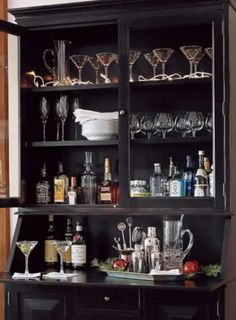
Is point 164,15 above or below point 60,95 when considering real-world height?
above

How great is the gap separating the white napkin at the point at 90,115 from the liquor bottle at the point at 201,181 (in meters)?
0.54

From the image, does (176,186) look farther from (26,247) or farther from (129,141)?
(26,247)

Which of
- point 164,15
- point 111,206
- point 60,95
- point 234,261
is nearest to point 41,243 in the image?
point 111,206

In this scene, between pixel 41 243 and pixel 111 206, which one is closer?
pixel 111 206

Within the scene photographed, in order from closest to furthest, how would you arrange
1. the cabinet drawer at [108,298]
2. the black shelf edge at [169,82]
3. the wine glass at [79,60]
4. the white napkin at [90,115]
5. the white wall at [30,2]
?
the cabinet drawer at [108,298] → the black shelf edge at [169,82] → the white napkin at [90,115] → the wine glass at [79,60] → the white wall at [30,2]

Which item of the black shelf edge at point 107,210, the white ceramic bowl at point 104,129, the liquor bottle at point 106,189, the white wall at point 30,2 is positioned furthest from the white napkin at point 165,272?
the white wall at point 30,2

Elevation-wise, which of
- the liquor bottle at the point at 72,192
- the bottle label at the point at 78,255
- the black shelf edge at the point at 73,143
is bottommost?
the bottle label at the point at 78,255

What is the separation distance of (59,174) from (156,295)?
1024 millimetres

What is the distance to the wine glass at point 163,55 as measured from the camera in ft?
13.7

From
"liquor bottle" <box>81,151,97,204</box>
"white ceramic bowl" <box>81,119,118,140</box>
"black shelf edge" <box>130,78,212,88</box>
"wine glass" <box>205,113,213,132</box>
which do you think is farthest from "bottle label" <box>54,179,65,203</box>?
"wine glass" <box>205,113,213,132</box>

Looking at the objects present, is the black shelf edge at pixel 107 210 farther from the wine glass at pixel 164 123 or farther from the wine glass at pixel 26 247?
the wine glass at pixel 164 123

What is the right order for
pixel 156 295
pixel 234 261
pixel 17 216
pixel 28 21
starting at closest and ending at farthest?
pixel 156 295 < pixel 234 261 < pixel 28 21 < pixel 17 216

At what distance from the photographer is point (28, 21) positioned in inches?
170

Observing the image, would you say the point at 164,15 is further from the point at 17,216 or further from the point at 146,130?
the point at 17,216
